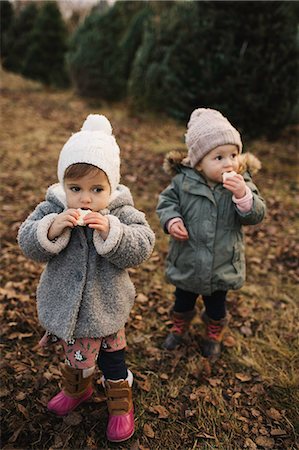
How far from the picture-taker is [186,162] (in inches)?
115

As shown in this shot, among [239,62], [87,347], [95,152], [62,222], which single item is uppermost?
[239,62]

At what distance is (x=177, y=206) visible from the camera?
2883mm

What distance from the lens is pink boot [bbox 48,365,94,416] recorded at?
259 centimetres

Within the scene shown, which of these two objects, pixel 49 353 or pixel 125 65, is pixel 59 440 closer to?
pixel 49 353

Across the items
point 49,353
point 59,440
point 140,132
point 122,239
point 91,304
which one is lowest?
point 59,440

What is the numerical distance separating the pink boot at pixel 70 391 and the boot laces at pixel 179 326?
2.76 ft

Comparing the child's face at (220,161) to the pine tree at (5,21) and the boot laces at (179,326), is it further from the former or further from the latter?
the pine tree at (5,21)

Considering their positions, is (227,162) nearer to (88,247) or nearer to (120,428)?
(88,247)

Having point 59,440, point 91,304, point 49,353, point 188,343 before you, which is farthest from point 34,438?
point 188,343

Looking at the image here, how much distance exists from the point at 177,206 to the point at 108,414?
1.43 meters

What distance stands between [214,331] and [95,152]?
1.80 m

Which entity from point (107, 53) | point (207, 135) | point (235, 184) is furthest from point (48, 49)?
point (235, 184)

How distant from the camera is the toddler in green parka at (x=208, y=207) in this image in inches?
104

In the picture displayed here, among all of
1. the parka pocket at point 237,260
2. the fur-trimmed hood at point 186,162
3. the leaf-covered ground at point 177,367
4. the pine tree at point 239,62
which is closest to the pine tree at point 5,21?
the pine tree at point 239,62
